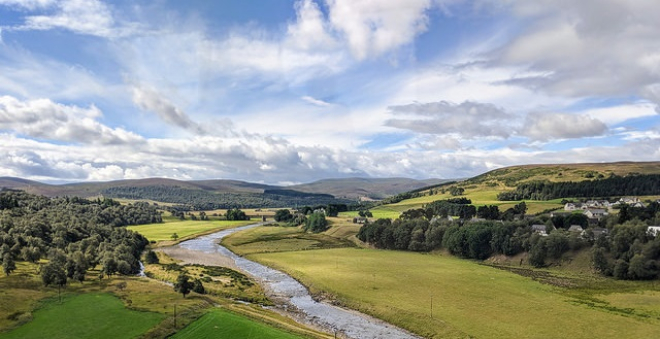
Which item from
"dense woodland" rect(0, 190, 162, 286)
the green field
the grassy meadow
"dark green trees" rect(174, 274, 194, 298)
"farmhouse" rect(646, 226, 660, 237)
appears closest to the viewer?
the green field

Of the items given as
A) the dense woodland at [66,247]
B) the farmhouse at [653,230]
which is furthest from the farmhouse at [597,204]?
the dense woodland at [66,247]

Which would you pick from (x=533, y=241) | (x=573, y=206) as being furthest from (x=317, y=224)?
(x=573, y=206)

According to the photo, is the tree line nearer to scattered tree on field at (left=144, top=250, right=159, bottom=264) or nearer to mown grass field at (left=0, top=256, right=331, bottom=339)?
mown grass field at (left=0, top=256, right=331, bottom=339)

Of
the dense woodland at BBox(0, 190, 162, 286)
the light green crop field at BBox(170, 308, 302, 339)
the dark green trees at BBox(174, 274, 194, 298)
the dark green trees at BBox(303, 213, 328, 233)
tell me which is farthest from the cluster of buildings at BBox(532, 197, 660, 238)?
the dense woodland at BBox(0, 190, 162, 286)

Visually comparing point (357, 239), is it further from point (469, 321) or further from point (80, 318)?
point (80, 318)

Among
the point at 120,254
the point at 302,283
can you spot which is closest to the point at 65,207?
the point at 120,254

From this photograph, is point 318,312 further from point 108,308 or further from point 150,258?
point 150,258

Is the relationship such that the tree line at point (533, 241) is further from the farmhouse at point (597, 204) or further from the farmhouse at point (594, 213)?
the farmhouse at point (597, 204)
